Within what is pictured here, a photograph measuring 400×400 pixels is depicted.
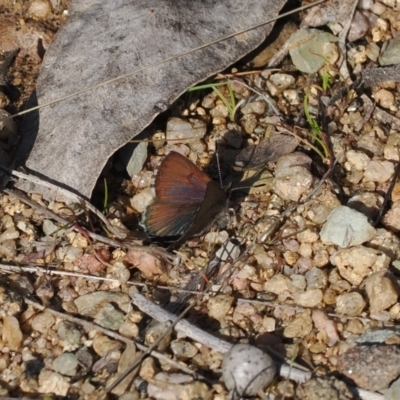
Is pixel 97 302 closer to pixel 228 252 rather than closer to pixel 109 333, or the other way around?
pixel 109 333

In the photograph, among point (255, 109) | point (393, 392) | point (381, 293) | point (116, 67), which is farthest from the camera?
point (255, 109)

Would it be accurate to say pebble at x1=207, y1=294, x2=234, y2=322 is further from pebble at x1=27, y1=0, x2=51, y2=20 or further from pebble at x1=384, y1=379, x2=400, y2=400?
pebble at x1=27, y1=0, x2=51, y2=20

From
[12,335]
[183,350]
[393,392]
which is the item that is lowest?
[393,392]

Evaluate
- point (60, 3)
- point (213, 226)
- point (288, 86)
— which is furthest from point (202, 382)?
Result: point (60, 3)

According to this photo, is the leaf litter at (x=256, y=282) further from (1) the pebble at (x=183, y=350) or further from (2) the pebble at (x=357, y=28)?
(2) the pebble at (x=357, y=28)

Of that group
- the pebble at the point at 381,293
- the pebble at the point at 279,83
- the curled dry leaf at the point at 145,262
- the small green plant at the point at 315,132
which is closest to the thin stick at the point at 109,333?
the curled dry leaf at the point at 145,262

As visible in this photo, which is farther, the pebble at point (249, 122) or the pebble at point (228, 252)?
the pebble at point (249, 122)

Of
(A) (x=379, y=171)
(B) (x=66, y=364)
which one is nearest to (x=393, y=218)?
(A) (x=379, y=171)
